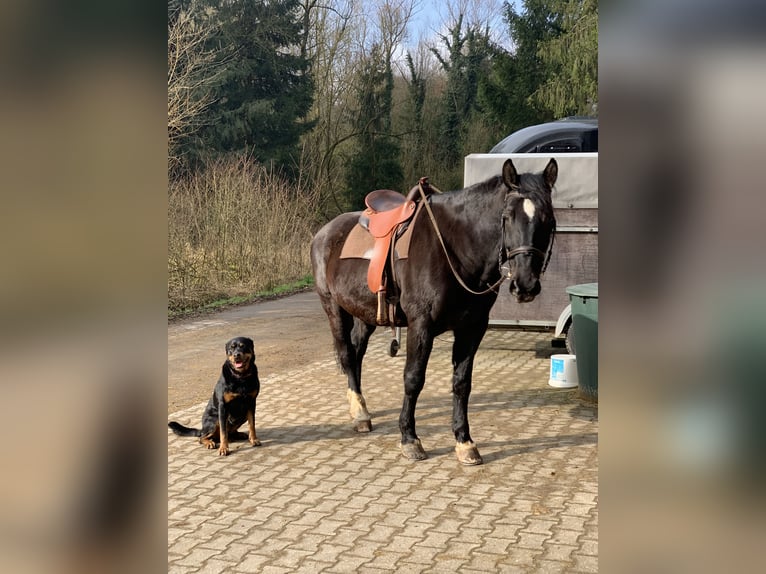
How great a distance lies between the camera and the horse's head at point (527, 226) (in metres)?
5.52

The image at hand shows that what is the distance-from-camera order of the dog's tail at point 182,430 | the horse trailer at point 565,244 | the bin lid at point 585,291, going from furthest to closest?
the horse trailer at point 565,244, the bin lid at point 585,291, the dog's tail at point 182,430

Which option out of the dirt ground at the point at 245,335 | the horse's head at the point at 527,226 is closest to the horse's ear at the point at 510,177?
the horse's head at the point at 527,226

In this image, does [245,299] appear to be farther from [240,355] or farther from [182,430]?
[240,355]

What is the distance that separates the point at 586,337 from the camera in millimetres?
8016

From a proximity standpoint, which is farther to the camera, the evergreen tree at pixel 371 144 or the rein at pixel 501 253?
the evergreen tree at pixel 371 144

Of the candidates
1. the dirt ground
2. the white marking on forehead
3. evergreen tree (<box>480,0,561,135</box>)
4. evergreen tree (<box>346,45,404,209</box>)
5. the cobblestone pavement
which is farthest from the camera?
evergreen tree (<box>480,0,561,135</box>)

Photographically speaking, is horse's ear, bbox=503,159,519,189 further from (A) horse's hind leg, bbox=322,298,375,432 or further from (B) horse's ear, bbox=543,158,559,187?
(A) horse's hind leg, bbox=322,298,375,432

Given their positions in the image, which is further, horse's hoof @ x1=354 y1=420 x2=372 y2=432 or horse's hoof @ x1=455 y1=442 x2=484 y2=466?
horse's hoof @ x1=354 y1=420 x2=372 y2=432

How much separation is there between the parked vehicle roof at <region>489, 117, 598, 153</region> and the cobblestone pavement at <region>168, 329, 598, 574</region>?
616cm

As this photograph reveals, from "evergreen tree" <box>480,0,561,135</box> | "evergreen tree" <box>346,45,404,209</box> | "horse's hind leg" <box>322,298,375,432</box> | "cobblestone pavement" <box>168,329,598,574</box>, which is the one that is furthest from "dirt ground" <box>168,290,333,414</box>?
"evergreen tree" <box>480,0,561,135</box>

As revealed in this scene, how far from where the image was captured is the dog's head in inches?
245

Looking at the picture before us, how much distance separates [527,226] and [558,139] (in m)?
8.88

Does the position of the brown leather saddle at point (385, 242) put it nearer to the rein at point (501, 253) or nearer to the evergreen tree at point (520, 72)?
the rein at point (501, 253)
